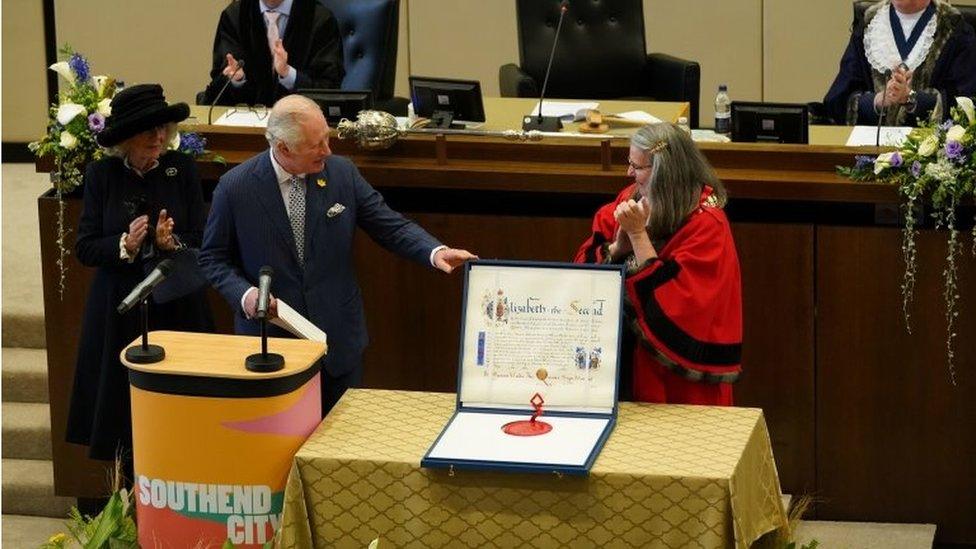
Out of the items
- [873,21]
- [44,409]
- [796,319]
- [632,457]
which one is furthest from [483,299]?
[873,21]

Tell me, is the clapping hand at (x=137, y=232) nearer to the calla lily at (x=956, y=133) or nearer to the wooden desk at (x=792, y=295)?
the wooden desk at (x=792, y=295)

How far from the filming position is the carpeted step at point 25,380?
709cm

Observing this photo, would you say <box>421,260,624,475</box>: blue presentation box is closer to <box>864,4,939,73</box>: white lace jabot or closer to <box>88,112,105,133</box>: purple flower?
<box>88,112,105,133</box>: purple flower

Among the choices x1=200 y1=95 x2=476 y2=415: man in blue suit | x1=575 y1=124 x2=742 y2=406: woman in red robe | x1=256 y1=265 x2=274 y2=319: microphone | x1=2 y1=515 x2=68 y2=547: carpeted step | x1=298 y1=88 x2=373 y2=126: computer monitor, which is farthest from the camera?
x1=298 y1=88 x2=373 y2=126: computer monitor

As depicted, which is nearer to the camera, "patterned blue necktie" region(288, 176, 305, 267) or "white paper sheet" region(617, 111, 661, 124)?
"patterned blue necktie" region(288, 176, 305, 267)

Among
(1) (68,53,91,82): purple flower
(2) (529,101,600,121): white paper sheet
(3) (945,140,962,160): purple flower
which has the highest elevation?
(1) (68,53,91,82): purple flower

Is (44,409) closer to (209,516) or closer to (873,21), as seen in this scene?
(209,516)

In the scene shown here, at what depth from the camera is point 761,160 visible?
6074 millimetres

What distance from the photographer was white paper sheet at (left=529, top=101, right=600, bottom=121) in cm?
761

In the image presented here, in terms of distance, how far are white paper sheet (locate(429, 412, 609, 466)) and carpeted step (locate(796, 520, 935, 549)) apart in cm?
154

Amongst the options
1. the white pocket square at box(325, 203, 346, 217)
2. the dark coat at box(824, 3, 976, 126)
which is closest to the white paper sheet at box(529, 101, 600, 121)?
the dark coat at box(824, 3, 976, 126)

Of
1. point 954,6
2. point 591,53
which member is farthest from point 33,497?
point 954,6

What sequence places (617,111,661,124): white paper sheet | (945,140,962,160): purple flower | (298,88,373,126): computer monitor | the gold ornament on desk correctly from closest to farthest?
(945,140,962,160): purple flower, the gold ornament on desk, (298,88,373,126): computer monitor, (617,111,661,124): white paper sheet

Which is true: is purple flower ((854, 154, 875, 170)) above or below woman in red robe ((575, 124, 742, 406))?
above
